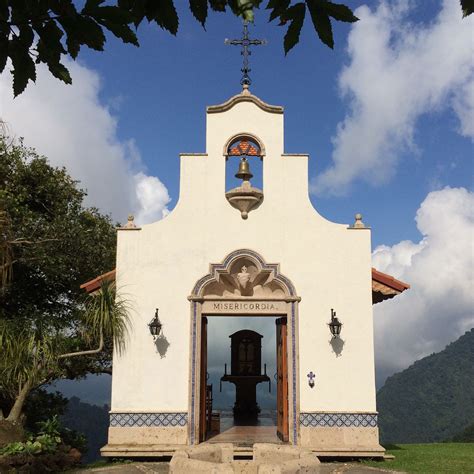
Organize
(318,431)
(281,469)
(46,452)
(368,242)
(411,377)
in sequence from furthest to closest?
(411,377) → (368,242) → (318,431) → (46,452) → (281,469)

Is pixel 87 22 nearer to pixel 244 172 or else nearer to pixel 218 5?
pixel 218 5

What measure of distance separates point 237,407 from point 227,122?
10.1 meters

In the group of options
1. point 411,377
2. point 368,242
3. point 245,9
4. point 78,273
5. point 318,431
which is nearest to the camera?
point 245,9

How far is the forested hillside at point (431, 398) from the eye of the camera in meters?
88.2

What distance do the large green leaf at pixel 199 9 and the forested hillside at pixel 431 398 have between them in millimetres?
87786

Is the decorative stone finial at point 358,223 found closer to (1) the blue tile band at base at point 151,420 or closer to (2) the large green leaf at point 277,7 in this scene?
(1) the blue tile band at base at point 151,420

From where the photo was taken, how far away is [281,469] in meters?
7.66

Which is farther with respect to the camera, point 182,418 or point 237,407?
point 237,407

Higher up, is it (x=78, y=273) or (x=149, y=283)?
(x=78, y=273)

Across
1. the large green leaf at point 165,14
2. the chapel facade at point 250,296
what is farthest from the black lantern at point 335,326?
the large green leaf at point 165,14

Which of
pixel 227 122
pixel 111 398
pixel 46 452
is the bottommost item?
pixel 46 452

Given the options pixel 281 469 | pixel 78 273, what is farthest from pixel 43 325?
pixel 281 469

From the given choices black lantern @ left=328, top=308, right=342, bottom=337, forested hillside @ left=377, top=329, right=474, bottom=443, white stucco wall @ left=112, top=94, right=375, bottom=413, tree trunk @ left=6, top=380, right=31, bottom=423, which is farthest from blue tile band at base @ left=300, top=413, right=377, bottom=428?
forested hillside @ left=377, top=329, right=474, bottom=443

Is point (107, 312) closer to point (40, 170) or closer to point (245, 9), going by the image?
point (40, 170)
